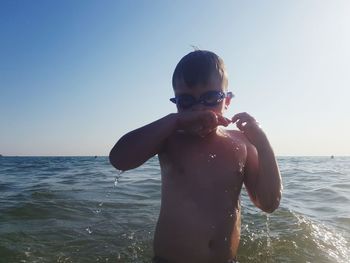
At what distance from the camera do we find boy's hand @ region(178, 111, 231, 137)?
8.96ft

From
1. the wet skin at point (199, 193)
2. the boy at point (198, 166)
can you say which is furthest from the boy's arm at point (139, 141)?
the wet skin at point (199, 193)

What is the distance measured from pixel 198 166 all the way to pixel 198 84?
0.64 m

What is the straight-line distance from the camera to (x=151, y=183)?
10672 millimetres

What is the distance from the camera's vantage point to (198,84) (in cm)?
294

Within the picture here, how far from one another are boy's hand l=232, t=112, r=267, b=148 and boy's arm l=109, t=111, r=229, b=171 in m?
0.19

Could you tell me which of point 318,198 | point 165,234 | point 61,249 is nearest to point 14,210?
point 61,249

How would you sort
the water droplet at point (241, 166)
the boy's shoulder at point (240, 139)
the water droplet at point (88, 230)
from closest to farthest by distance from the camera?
the water droplet at point (241, 166), the boy's shoulder at point (240, 139), the water droplet at point (88, 230)

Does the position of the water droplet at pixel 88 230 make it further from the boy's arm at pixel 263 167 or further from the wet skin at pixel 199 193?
the boy's arm at pixel 263 167

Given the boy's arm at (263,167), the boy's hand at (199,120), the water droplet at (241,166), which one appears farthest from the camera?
the water droplet at (241,166)

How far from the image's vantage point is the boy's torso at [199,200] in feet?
9.66

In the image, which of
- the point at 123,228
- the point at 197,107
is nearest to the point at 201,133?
the point at 197,107

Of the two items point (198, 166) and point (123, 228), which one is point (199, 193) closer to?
point (198, 166)

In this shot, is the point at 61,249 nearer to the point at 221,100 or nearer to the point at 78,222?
the point at 78,222

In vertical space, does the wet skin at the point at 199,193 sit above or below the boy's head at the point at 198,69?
below
